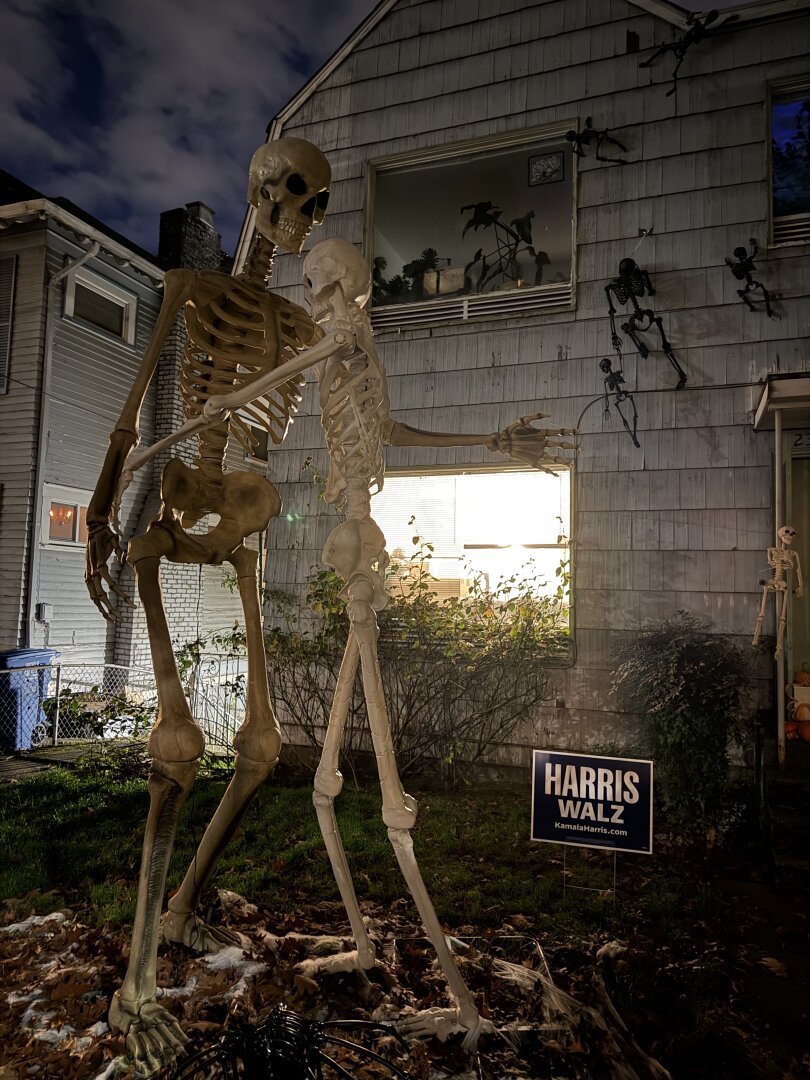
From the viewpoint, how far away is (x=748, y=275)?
6.60 meters

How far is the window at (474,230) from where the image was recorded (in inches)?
304

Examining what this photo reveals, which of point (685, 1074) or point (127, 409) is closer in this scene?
point (685, 1074)

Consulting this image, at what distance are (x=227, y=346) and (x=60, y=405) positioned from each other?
9.05m

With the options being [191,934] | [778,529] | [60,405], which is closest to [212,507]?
[191,934]

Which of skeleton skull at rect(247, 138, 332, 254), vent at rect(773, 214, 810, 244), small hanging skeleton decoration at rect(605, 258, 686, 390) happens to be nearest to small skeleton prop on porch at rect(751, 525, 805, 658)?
small hanging skeleton decoration at rect(605, 258, 686, 390)

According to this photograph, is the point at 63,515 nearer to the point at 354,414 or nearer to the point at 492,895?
the point at 492,895

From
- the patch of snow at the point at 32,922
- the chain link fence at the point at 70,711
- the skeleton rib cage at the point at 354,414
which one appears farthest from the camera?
the chain link fence at the point at 70,711

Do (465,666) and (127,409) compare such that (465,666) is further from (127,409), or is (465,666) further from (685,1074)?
(127,409)

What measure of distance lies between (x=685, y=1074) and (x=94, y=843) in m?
4.20

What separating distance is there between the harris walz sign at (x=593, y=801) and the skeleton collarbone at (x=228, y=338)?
2.65 metres

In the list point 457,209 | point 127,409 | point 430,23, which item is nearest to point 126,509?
point 457,209

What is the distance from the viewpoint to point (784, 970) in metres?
3.62

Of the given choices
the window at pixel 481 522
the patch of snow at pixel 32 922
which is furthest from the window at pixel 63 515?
the patch of snow at pixel 32 922

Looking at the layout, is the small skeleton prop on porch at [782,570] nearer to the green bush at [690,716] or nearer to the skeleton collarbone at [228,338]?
the green bush at [690,716]
